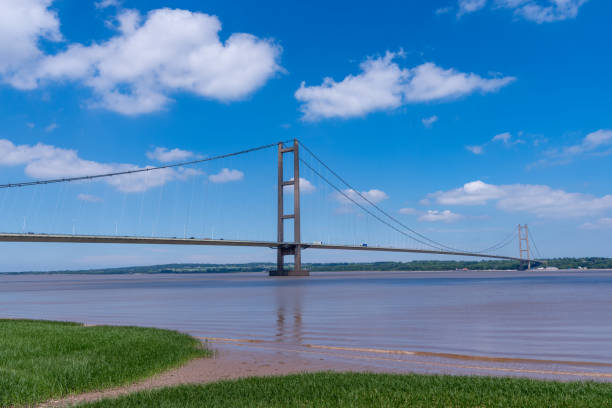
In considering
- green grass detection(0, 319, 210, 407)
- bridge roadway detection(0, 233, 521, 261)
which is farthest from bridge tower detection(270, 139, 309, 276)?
green grass detection(0, 319, 210, 407)

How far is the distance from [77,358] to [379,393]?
5450 mm

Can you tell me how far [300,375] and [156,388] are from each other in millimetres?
2102

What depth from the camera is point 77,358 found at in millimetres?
8383

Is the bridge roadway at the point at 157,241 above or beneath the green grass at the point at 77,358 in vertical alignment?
above

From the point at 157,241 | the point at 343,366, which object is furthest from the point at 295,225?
the point at 343,366

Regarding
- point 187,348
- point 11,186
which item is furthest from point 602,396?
point 11,186

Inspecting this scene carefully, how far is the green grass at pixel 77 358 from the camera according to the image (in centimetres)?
682

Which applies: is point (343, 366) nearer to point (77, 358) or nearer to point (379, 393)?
point (379, 393)

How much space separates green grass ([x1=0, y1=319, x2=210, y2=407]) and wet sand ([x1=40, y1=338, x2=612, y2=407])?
0.32 m

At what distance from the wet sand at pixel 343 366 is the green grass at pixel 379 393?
94 cm

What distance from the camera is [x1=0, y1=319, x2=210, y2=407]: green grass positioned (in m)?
6.82

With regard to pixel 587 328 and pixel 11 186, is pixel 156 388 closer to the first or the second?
pixel 587 328

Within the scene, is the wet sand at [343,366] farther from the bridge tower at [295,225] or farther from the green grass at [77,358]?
the bridge tower at [295,225]

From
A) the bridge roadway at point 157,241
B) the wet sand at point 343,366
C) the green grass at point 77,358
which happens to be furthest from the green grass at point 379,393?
the bridge roadway at point 157,241
